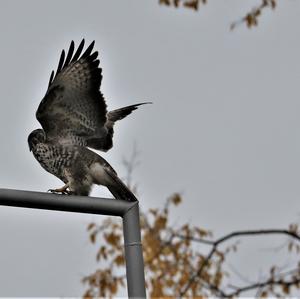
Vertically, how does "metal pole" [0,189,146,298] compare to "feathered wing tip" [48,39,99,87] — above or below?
below

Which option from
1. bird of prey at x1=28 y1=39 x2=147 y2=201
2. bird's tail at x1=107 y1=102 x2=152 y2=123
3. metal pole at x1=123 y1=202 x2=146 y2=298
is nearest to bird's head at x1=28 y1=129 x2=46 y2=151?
bird of prey at x1=28 y1=39 x2=147 y2=201

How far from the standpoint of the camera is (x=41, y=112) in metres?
5.28

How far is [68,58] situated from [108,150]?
A: 703mm

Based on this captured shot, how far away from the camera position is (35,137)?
5297 mm

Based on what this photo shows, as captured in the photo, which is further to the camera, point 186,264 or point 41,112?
point 186,264

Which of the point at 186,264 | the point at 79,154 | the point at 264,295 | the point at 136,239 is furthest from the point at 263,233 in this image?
the point at 136,239

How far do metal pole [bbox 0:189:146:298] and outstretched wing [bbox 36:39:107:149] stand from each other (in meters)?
1.70

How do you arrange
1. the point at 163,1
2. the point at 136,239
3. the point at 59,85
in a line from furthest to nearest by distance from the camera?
the point at 163,1 < the point at 59,85 < the point at 136,239

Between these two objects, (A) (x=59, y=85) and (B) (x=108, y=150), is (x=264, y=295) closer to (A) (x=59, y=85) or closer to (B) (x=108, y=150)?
(B) (x=108, y=150)

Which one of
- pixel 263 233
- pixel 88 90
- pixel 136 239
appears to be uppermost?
pixel 88 90

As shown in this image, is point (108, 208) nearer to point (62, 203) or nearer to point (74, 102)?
point (62, 203)

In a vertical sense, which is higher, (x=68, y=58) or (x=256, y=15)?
(x=256, y=15)

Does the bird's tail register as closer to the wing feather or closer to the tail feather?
the wing feather

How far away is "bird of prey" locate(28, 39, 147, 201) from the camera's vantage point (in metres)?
5.20
